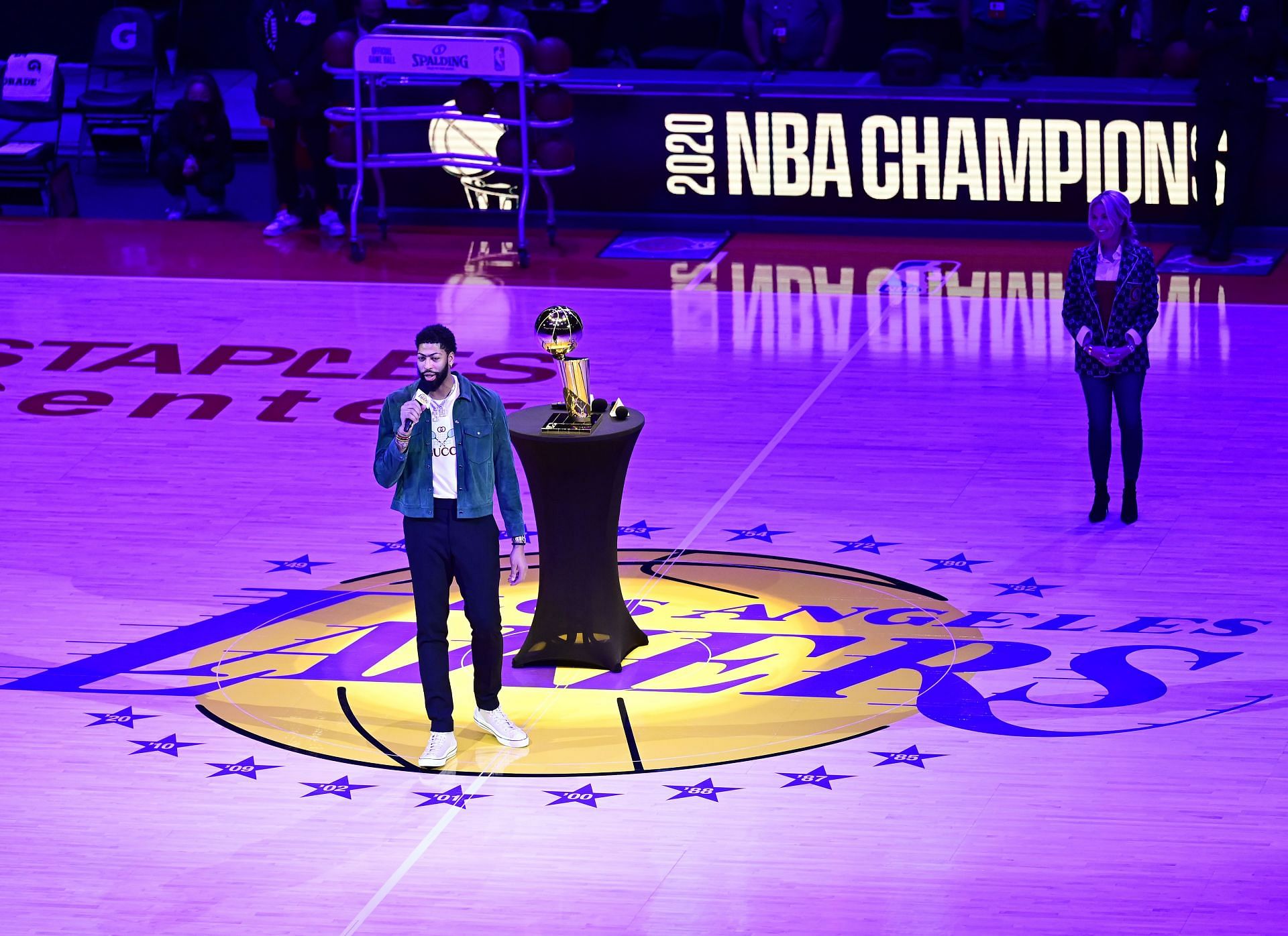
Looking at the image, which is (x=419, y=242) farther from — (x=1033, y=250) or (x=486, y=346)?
(x=1033, y=250)

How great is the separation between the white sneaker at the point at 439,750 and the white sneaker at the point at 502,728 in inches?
7.0

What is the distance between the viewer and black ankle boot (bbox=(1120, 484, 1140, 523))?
1020 centimetres

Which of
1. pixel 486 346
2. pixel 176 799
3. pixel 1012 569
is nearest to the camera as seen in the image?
pixel 176 799

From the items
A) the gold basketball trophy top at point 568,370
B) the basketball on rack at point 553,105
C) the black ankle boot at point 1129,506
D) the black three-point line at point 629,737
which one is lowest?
the black three-point line at point 629,737

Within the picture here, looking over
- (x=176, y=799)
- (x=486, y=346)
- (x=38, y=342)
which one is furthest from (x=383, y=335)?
(x=176, y=799)

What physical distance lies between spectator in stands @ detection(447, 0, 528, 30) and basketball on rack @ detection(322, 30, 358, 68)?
1621 mm

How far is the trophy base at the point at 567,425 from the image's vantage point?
807 cm

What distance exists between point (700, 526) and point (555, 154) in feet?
21.5

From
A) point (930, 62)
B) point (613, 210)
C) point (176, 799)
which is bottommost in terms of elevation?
point (176, 799)

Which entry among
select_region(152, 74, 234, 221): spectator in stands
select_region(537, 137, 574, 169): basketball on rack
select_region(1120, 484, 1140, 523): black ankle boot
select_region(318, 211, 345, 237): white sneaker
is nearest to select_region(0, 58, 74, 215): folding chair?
select_region(152, 74, 234, 221): spectator in stands

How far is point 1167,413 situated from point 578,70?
705 cm

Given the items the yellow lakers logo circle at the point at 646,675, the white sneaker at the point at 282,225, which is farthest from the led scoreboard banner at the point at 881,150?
the yellow lakers logo circle at the point at 646,675

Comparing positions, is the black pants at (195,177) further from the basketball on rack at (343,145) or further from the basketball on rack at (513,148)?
the basketball on rack at (513,148)

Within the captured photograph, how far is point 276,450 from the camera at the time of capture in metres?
11.7
